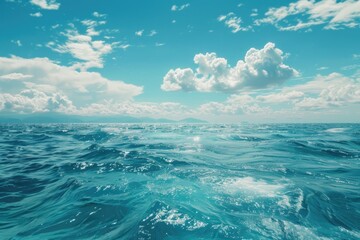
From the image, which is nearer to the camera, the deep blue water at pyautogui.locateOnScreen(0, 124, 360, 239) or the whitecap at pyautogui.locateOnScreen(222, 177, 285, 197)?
the deep blue water at pyautogui.locateOnScreen(0, 124, 360, 239)

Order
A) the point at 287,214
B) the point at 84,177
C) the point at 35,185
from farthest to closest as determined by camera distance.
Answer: the point at 84,177 < the point at 35,185 < the point at 287,214

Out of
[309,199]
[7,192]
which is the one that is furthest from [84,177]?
[309,199]

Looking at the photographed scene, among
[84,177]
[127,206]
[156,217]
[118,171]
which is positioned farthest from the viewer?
[118,171]

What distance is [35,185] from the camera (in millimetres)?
14109

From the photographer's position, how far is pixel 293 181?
47.5ft

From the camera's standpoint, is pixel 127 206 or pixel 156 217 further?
pixel 127 206

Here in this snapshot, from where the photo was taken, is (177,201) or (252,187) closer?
(177,201)

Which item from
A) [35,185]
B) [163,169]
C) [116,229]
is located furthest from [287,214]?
[35,185]

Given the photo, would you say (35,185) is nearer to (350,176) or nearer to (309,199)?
(309,199)

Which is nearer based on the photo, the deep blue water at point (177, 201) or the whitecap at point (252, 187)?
the deep blue water at point (177, 201)

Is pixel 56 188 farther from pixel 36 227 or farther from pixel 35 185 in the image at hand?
pixel 36 227

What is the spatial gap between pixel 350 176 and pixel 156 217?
15754 millimetres

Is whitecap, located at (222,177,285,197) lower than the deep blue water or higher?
higher

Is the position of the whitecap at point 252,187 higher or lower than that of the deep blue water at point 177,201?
higher
